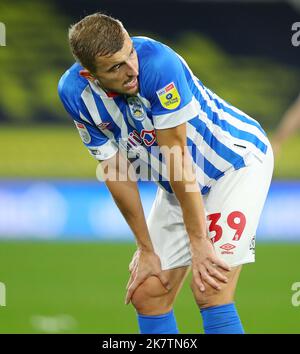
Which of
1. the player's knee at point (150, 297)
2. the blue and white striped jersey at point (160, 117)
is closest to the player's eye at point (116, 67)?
the blue and white striped jersey at point (160, 117)

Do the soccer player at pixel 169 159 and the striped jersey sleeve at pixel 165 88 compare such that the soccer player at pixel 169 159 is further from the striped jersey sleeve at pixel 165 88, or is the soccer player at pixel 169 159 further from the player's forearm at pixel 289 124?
the player's forearm at pixel 289 124

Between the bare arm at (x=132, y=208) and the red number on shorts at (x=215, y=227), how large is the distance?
37cm

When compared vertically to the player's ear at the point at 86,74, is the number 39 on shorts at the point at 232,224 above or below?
below

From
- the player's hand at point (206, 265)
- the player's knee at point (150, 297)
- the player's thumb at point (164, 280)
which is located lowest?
the player's knee at point (150, 297)

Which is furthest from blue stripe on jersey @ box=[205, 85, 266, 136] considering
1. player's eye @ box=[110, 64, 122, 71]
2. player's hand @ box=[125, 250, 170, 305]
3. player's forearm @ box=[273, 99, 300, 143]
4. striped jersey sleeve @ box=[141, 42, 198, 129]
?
player's forearm @ box=[273, 99, 300, 143]

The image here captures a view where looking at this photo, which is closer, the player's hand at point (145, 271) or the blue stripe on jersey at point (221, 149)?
the blue stripe on jersey at point (221, 149)

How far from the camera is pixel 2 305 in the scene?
7.33 metres

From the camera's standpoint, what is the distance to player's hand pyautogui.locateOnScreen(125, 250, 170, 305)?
4355mm

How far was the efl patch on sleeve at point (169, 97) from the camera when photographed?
387 centimetres

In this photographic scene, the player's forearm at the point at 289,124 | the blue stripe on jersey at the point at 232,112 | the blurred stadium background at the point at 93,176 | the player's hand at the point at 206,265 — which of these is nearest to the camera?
the player's hand at the point at 206,265

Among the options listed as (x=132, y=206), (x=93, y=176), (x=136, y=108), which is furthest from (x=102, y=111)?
(x=93, y=176)

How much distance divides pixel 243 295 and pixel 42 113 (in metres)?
5.77

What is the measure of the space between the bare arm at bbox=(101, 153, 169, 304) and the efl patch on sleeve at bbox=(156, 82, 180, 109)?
0.57m
